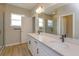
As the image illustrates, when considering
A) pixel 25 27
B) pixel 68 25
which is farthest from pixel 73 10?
pixel 25 27

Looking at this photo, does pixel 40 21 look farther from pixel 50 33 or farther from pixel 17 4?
pixel 17 4

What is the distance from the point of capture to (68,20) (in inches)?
89.7

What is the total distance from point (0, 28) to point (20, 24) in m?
1.72

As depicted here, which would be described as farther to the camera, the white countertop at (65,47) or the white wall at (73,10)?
the white wall at (73,10)

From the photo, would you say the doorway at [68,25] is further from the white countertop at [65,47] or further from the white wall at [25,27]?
the white wall at [25,27]

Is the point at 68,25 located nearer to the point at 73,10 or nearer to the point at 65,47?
the point at 73,10

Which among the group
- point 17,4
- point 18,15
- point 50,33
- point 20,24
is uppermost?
point 17,4

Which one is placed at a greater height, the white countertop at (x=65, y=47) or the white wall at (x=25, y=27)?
the white wall at (x=25, y=27)

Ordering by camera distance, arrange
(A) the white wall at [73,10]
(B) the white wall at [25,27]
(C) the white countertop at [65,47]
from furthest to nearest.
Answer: (B) the white wall at [25,27]
(A) the white wall at [73,10]
(C) the white countertop at [65,47]

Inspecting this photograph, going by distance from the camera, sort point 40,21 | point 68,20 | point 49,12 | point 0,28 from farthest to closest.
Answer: point 0,28
point 40,21
point 49,12
point 68,20

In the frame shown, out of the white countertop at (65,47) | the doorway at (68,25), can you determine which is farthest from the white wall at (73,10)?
the white countertop at (65,47)

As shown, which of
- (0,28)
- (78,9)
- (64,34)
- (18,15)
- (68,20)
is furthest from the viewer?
(0,28)

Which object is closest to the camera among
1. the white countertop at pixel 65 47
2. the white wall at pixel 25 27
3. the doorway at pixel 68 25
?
the white countertop at pixel 65 47

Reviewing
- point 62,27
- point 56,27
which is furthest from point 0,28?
point 62,27
